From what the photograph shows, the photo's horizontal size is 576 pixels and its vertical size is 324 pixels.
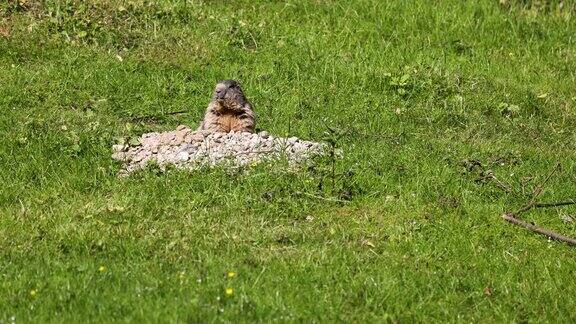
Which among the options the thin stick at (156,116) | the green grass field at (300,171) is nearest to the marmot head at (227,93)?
the green grass field at (300,171)

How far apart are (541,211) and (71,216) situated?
3554mm

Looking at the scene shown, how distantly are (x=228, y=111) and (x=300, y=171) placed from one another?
3.11ft

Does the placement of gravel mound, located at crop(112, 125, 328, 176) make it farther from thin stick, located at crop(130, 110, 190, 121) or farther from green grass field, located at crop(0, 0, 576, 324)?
thin stick, located at crop(130, 110, 190, 121)

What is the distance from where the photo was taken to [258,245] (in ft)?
22.8

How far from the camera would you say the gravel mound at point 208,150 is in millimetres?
8164

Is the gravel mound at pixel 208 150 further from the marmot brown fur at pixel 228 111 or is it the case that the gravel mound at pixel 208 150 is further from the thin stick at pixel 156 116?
the thin stick at pixel 156 116

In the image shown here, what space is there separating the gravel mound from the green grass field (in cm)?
17

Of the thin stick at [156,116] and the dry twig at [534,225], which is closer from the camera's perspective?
the dry twig at [534,225]

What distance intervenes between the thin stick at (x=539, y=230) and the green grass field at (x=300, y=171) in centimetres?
6

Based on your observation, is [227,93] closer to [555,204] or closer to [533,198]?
[533,198]

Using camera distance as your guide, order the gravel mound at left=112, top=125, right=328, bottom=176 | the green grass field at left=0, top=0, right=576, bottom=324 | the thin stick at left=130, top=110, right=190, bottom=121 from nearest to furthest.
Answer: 1. the green grass field at left=0, top=0, right=576, bottom=324
2. the gravel mound at left=112, top=125, right=328, bottom=176
3. the thin stick at left=130, top=110, right=190, bottom=121

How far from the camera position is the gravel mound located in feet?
26.8

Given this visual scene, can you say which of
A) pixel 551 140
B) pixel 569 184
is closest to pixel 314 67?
pixel 551 140

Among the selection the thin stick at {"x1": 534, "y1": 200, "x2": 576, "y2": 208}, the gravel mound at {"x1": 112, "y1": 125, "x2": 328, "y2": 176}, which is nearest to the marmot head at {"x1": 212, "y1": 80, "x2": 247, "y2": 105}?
the gravel mound at {"x1": 112, "y1": 125, "x2": 328, "y2": 176}
